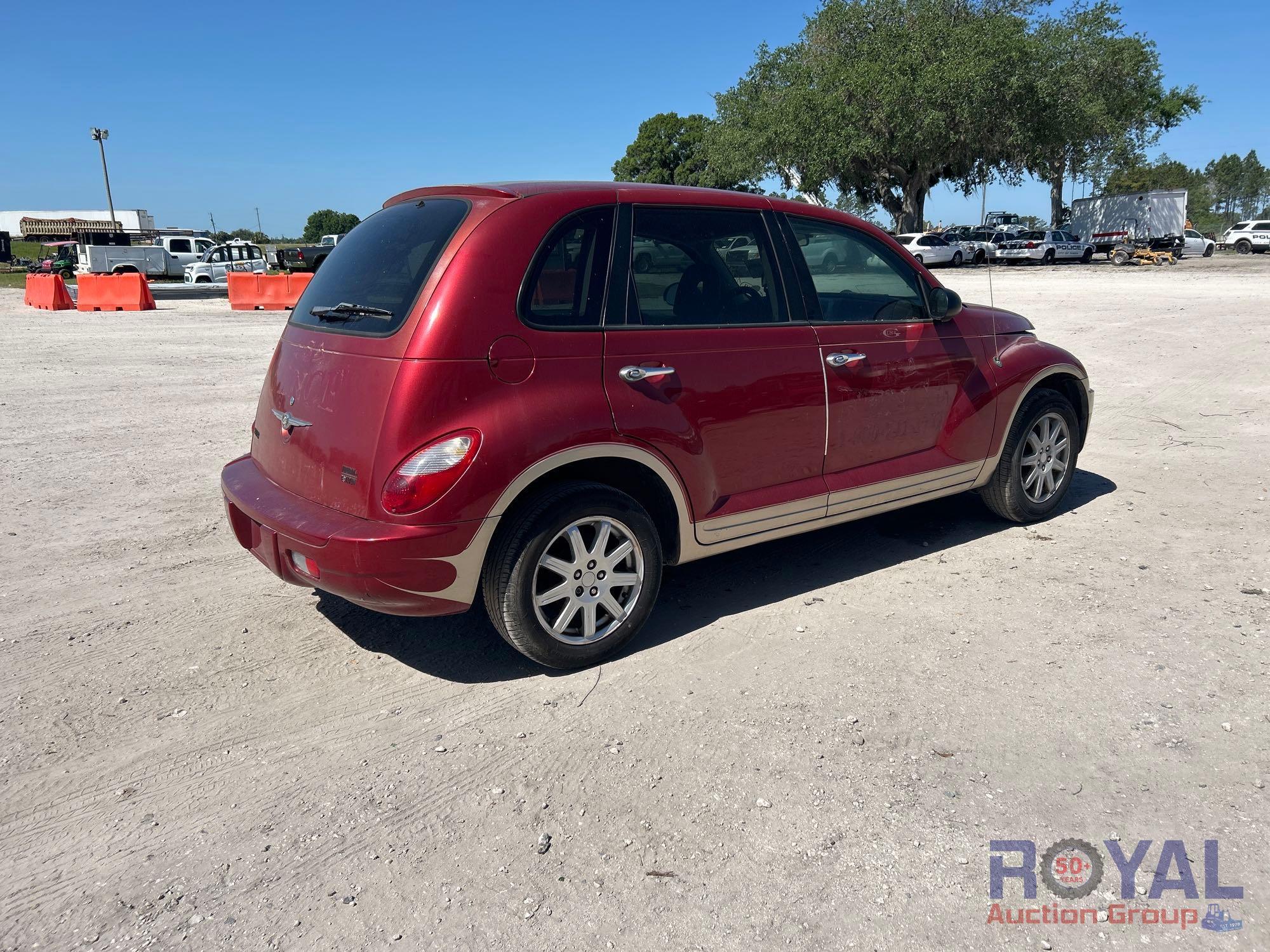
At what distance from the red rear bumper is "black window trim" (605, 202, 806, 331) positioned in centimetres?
104

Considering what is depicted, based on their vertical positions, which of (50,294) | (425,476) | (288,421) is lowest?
(425,476)

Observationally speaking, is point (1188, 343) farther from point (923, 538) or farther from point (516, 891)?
point (516, 891)

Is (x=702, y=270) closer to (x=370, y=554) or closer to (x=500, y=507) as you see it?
(x=500, y=507)

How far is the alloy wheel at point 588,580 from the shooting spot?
3.67 meters

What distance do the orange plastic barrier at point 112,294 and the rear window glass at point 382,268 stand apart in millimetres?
23507

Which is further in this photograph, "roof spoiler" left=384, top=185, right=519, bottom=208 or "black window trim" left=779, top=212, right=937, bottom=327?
"black window trim" left=779, top=212, right=937, bottom=327

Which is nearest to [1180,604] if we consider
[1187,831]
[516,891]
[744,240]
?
[1187,831]

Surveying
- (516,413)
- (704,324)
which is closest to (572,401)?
(516,413)

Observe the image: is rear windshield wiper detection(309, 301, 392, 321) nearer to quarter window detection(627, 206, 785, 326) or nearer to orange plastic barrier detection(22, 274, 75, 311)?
quarter window detection(627, 206, 785, 326)

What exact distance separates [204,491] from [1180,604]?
19.1ft

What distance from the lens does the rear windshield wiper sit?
3.62 metres

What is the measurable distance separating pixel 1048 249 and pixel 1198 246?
27.5ft

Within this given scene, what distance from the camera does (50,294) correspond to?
80.4 ft

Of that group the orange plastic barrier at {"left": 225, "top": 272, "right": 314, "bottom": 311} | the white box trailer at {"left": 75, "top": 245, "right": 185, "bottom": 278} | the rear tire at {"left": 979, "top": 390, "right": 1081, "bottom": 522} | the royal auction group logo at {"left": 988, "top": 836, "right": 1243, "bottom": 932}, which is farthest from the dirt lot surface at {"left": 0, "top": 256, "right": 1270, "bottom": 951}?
the white box trailer at {"left": 75, "top": 245, "right": 185, "bottom": 278}
